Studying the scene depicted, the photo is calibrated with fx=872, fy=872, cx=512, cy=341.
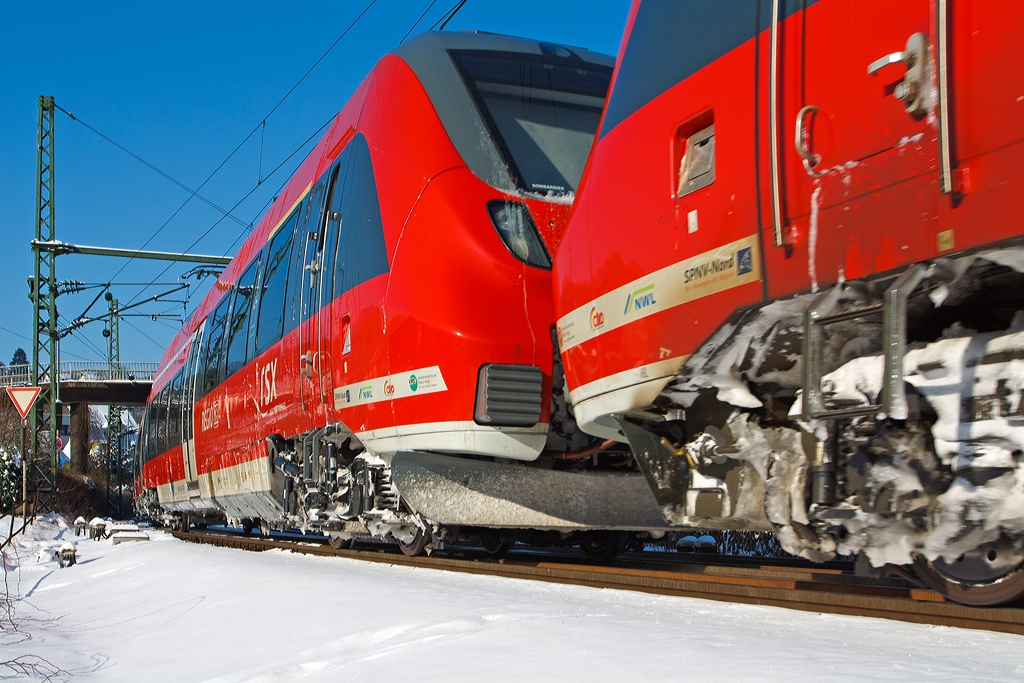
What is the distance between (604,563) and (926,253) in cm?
512

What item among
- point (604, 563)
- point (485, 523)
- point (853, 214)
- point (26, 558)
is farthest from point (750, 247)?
point (26, 558)

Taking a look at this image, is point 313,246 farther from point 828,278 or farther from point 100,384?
point 100,384

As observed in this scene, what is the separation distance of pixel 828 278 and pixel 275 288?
7203 mm

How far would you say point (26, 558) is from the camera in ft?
49.2

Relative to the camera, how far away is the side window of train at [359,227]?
20.0 feet

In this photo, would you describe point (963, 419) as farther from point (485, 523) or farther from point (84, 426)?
point (84, 426)

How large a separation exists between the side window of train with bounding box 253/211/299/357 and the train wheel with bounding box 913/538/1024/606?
6332 mm

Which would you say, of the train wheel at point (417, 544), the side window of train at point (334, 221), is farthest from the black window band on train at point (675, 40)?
the train wheel at point (417, 544)

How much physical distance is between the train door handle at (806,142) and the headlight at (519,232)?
2.75 m

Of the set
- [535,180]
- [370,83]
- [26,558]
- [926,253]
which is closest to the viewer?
[926,253]

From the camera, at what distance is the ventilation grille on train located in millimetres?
4945

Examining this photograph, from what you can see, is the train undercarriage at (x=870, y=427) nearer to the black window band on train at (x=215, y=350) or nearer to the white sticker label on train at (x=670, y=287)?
the white sticker label on train at (x=670, y=287)

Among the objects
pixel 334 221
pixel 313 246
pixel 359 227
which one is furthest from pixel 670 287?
pixel 313 246

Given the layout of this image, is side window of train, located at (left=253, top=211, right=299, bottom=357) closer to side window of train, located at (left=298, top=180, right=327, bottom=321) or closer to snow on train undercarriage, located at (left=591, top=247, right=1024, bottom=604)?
side window of train, located at (left=298, top=180, right=327, bottom=321)
